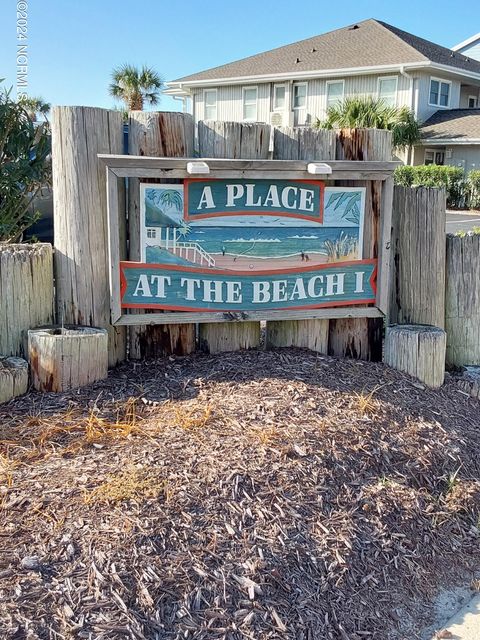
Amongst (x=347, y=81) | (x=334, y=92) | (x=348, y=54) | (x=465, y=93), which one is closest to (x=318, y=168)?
(x=347, y=81)

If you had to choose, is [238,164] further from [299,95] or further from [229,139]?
[299,95]

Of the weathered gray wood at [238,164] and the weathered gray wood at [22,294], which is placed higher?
the weathered gray wood at [238,164]

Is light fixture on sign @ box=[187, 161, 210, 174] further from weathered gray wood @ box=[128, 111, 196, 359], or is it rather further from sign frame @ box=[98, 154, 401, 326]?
weathered gray wood @ box=[128, 111, 196, 359]

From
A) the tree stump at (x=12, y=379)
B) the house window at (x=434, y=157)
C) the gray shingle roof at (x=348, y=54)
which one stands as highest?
the gray shingle roof at (x=348, y=54)

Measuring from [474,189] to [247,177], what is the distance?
2253cm

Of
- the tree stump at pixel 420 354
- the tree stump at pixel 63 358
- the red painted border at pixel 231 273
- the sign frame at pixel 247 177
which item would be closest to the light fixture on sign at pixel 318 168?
the sign frame at pixel 247 177

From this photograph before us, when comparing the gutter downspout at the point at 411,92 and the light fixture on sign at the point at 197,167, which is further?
the gutter downspout at the point at 411,92

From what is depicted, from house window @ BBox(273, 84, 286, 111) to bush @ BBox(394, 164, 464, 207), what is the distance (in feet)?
27.2

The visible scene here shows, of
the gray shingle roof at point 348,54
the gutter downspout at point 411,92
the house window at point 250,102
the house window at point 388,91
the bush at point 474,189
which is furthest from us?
the house window at point 250,102

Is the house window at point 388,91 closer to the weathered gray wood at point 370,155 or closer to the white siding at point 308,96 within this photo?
the white siding at point 308,96

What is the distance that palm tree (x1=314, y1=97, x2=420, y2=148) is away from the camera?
2655 centimetres

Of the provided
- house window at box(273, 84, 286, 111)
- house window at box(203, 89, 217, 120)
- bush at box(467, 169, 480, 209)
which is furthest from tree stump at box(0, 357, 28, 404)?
house window at box(203, 89, 217, 120)

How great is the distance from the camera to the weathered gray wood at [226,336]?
5199 millimetres

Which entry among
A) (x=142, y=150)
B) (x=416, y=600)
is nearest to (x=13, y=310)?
(x=142, y=150)
